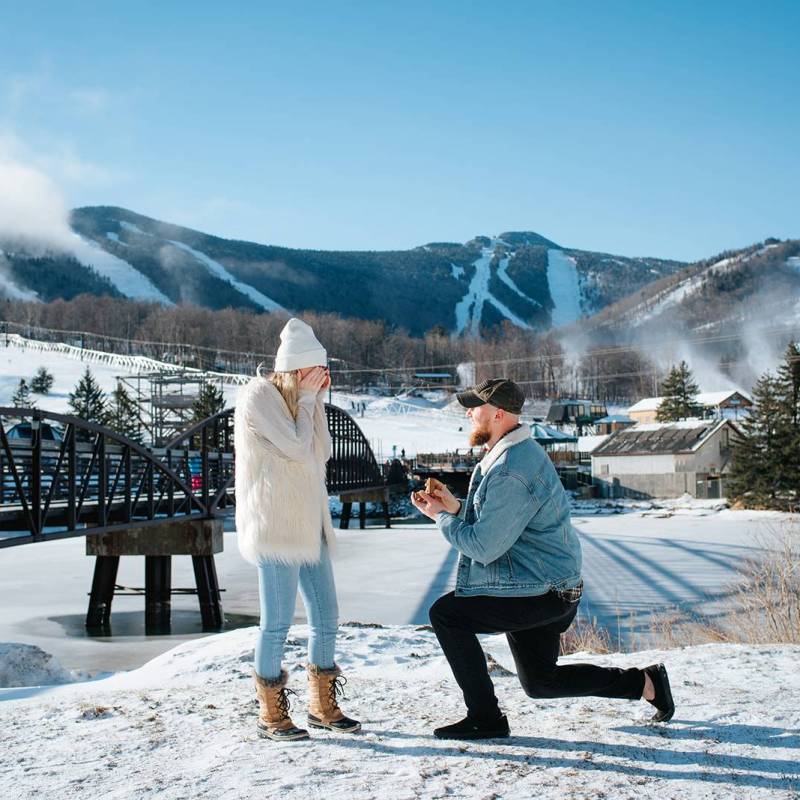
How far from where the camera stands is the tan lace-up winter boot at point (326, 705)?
4.78 meters

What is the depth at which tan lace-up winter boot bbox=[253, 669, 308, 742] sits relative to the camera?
4.65m

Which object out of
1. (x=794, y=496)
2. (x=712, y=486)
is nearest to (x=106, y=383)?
(x=712, y=486)

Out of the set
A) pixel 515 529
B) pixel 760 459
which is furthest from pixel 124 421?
pixel 515 529

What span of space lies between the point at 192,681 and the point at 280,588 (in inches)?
97.9

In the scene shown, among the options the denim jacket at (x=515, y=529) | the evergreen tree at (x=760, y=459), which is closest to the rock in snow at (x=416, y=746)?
the denim jacket at (x=515, y=529)

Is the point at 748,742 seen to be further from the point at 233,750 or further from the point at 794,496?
the point at 794,496

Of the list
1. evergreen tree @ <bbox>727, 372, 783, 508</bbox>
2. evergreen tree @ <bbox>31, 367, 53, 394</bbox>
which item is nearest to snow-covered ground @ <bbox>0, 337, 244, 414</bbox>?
evergreen tree @ <bbox>31, 367, 53, 394</bbox>

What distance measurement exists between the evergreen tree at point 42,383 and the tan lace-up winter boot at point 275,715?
80.0m

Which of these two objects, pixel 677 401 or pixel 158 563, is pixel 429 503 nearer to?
pixel 158 563

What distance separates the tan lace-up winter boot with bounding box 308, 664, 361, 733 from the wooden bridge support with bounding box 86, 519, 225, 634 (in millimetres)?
13539

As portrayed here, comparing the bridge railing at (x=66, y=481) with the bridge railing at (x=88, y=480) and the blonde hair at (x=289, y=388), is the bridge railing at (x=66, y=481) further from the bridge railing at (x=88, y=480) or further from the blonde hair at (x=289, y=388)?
the blonde hair at (x=289, y=388)

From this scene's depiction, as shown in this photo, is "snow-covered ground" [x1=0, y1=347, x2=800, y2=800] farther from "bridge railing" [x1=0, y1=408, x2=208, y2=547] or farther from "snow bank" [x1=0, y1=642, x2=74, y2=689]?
"bridge railing" [x1=0, y1=408, x2=208, y2=547]

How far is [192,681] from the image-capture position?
6.86 m

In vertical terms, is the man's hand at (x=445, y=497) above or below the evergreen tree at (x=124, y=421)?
below
